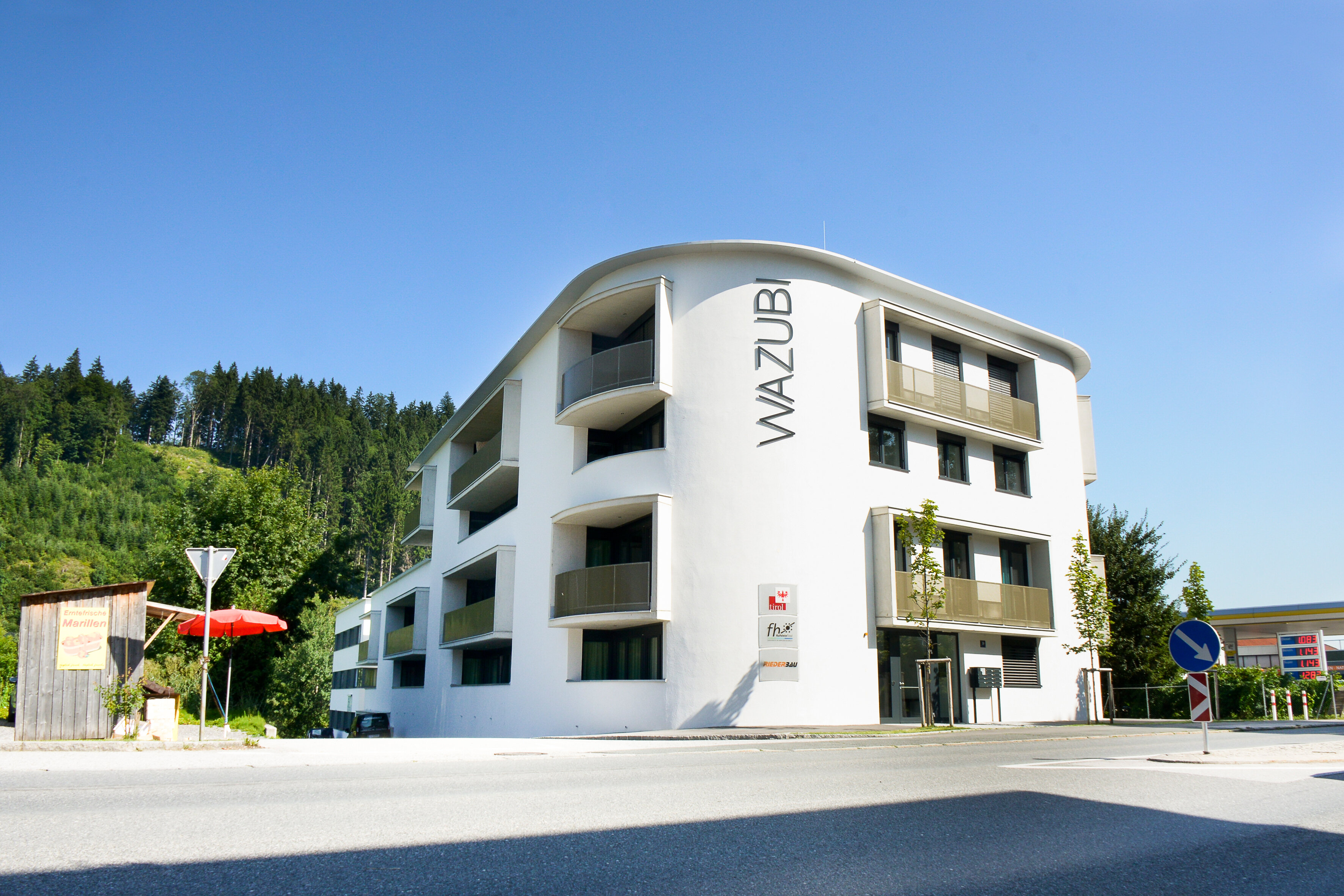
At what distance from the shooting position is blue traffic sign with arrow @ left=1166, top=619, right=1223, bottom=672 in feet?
38.2

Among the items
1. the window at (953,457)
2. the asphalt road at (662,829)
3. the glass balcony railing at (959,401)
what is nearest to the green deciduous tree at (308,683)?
the window at (953,457)

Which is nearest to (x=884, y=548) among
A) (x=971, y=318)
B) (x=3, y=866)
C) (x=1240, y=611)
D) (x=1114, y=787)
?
(x=971, y=318)

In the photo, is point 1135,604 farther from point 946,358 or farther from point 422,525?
point 422,525

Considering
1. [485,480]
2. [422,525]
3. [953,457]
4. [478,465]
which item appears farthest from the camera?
[422,525]

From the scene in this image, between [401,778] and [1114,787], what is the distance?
21.1 ft

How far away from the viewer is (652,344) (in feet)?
80.4

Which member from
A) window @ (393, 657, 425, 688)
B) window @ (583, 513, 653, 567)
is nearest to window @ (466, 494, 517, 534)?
window @ (393, 657, 425, 688)

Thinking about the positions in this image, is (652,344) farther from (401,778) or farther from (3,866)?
(3,866)

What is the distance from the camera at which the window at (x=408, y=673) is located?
136ft

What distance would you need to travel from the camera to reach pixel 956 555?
2673cm

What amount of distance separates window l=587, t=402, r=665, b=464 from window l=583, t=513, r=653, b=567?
208cm

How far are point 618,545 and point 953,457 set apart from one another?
33.4ft

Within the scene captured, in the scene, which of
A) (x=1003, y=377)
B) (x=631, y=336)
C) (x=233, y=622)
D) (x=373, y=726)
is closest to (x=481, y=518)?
(x=373, y=726)

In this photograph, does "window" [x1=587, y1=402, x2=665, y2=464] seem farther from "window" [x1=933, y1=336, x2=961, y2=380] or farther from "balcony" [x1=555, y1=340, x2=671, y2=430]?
"window" [x1=933, y1=336, x2=961, y2=380]
